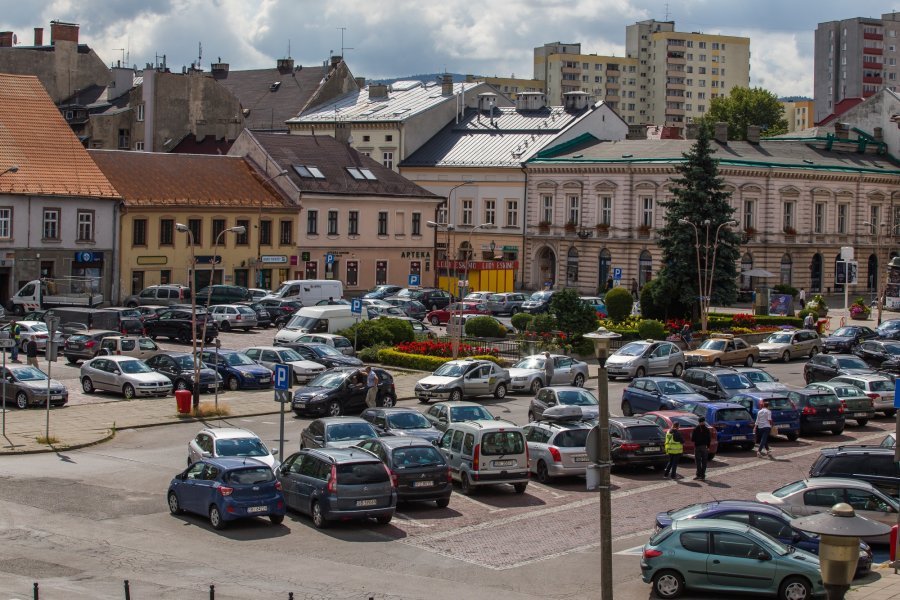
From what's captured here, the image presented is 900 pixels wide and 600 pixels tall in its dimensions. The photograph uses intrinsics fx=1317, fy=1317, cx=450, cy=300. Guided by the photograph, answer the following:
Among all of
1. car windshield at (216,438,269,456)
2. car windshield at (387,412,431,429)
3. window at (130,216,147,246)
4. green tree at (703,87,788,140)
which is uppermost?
green tree at (703,87,788,140)

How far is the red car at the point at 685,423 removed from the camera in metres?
33.7

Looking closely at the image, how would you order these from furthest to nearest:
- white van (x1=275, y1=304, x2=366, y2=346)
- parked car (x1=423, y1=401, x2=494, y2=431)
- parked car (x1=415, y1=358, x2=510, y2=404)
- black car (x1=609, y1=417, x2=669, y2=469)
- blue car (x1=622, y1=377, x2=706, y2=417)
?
1. white van (x1=275, y1=304, x2=366, y2=346)
2. parked car (x1=415, y1=358, x2=510, y2=404)
3. blue car (x1=622, y1=377, x2=706, y2=417)
4. parked car (x1=423, y1=401, x2=494, y2=431)
5. black car (x1=609, y1=417, x2=669, y2=469)

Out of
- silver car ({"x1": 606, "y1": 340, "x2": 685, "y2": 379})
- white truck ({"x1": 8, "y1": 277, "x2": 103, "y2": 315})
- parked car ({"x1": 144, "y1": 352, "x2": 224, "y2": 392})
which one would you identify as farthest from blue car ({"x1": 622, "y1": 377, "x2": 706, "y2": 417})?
white truck ({"x1": 8, "y1": 277, "x2": 103, "y2": 315})

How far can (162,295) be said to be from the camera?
64938 mm

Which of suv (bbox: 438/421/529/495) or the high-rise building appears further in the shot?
the high-rise building

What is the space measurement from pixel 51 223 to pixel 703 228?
109ft

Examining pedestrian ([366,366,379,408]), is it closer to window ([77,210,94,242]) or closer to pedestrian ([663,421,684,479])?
pedestrian ([663,421,684,479])

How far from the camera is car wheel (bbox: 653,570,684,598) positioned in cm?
2117

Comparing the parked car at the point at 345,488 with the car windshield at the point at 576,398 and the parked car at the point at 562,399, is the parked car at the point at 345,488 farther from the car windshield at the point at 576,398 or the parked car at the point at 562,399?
the car windshield at the point at 576,398

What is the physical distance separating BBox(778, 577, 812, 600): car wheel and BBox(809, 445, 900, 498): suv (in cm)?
772

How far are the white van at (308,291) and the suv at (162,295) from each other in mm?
4377

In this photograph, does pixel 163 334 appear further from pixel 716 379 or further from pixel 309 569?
pixel 309 569

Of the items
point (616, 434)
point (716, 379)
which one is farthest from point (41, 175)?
point (616, 434)

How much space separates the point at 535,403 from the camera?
38750 mm
